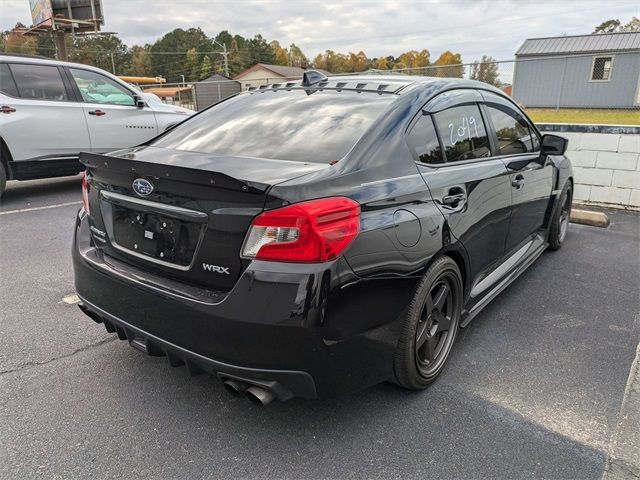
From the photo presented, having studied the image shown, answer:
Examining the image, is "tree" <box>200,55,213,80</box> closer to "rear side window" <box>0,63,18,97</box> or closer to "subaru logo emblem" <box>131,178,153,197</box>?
"rear side window" <box>0,63,18,97</box>

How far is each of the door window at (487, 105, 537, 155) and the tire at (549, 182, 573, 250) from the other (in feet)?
3.32

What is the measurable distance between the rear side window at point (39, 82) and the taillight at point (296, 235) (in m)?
6.11

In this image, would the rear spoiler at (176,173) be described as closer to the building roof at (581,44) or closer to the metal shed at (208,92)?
the metal shed at (208,92)

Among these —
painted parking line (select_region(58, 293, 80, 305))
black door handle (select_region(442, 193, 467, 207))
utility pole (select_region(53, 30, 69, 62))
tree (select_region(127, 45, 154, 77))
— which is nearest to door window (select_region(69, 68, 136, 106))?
painted parking line (select_region(58, 293, 80, 305))

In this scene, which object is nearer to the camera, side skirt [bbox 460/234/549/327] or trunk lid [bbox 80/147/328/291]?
trunk lid [bbox 80/147/328/291]

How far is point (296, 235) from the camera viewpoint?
190 cm

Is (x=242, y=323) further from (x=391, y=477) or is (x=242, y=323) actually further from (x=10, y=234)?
(x=10, y=234)

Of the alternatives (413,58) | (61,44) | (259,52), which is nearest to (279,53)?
(259,52)

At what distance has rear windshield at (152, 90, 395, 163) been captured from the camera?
244 cm

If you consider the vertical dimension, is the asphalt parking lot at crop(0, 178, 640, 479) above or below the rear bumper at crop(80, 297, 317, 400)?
below

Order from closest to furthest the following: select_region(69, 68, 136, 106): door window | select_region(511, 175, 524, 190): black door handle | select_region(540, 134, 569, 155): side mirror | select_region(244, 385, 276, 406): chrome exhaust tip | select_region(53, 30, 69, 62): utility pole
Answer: select_region(244, 385, 276, 406): chrome exhaust tip, select_region(511, 175, 524, 190): black door handle, select_region(540, 134, 569, 155): side mirror, select_region(69, 68, 136, 106): door window, select_region(53, 30, 69, 62): utility pole

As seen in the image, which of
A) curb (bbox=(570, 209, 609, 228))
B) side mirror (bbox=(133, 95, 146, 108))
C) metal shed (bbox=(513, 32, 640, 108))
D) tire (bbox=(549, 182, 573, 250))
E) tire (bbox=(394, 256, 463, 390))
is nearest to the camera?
tire (bbox=(394, 256, 463, 390))

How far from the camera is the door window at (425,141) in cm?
257

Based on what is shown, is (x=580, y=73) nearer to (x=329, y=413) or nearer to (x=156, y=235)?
(x=329, y=413)
